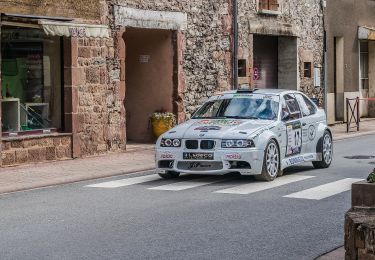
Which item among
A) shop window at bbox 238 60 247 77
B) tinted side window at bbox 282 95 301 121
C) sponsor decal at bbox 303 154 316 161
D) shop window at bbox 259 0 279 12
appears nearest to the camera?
tinted side window at bbox 282 95 301 121

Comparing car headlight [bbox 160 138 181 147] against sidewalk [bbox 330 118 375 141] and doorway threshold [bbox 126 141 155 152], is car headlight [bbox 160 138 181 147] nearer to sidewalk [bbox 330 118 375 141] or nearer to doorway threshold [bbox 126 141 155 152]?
doorway threshold [bbox 126 141 155 152]

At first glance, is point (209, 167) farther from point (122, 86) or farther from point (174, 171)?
point (122, 86)

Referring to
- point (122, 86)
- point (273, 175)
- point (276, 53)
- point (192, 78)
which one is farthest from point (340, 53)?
point (273, 175)

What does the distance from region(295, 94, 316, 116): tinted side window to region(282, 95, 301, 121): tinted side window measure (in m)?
0.19

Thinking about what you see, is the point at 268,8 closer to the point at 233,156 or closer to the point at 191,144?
the point at 191,144

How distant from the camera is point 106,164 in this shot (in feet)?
58.3

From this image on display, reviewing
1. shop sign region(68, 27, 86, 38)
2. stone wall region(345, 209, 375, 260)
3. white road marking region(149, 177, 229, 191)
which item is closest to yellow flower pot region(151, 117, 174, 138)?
shop sign region(68, 27, 86, 38)

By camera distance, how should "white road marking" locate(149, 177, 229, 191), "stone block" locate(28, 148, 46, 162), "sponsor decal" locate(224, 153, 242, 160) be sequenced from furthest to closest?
"stone block" locate(28, 148, 46, 162) < "sponsor decal" locate(224, 153, 242, 160) < "white road marking" locate(149, 177, 229, 191)

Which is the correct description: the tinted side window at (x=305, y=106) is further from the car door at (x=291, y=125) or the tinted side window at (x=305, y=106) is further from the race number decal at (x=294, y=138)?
the race number decal at (x=294, y=138)

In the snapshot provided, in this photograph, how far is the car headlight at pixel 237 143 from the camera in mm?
13658

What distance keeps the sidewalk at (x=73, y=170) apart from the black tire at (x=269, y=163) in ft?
10.8

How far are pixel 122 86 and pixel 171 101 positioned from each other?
2419mm

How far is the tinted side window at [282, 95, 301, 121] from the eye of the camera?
1530 cm

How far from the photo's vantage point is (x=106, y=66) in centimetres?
2047
